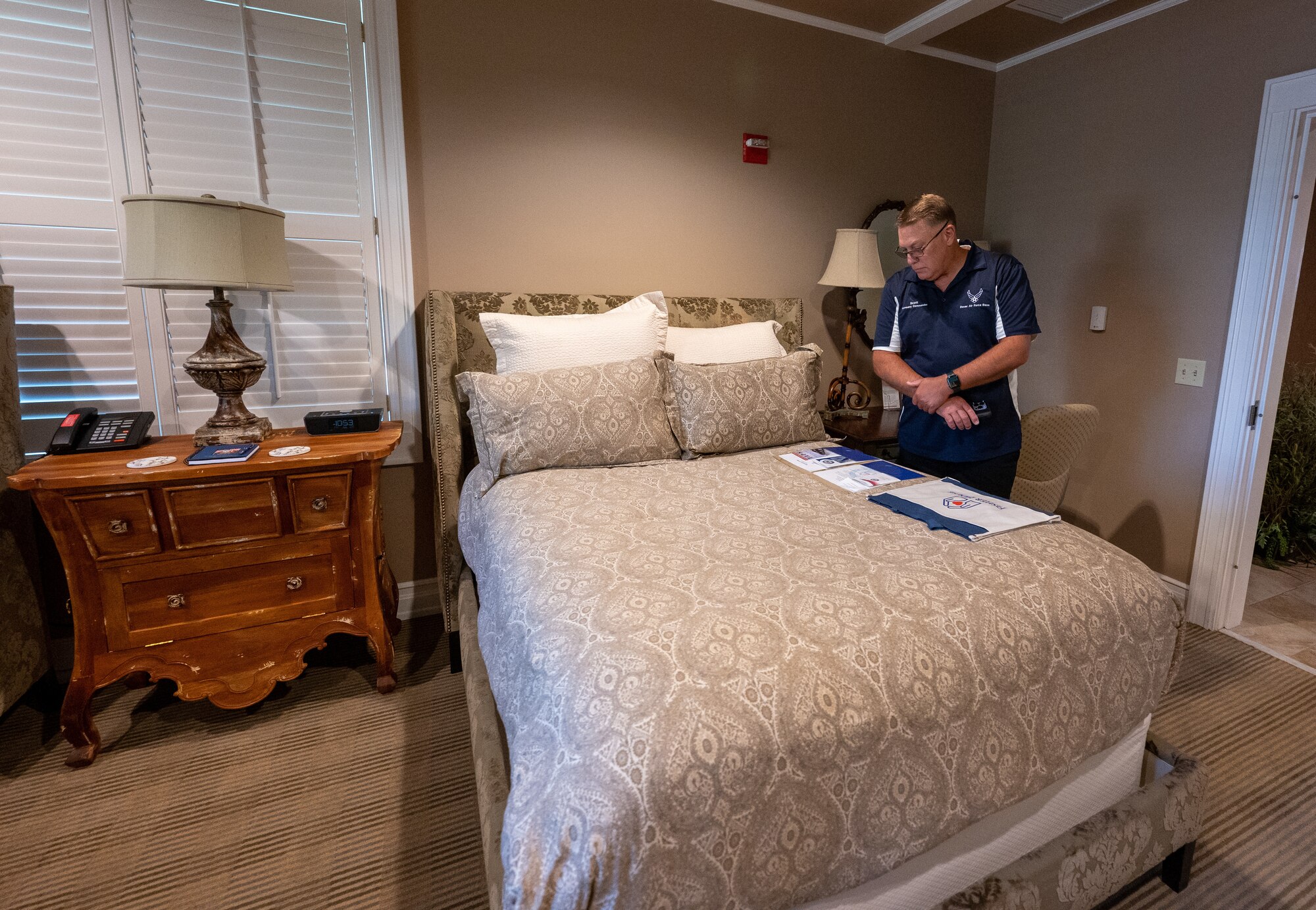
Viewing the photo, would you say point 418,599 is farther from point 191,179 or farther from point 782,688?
point 782,688

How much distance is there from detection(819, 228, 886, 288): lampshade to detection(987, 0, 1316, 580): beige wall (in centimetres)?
97

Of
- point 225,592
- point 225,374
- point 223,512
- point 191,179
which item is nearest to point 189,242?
point 225,374

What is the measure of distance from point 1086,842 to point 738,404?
1477mm

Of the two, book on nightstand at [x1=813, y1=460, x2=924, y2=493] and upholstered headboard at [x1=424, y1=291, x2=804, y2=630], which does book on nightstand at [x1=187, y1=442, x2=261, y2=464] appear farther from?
book on nightstand at [x1=813, y1=460, x2=924, y2=493]

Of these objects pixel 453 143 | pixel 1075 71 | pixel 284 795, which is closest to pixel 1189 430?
pixel 1075 71

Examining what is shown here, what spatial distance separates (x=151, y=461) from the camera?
1.87m

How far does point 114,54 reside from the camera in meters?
2.03

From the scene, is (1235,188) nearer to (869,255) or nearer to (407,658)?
(869,255)

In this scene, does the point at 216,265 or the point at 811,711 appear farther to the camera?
the point at 216,265

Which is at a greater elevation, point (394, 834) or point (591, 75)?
point (591, 75)

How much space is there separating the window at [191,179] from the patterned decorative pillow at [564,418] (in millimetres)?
672

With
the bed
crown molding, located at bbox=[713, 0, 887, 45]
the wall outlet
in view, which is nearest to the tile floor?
the wall outlet

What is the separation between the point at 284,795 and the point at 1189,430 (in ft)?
11.4

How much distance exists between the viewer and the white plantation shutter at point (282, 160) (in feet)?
6.91
